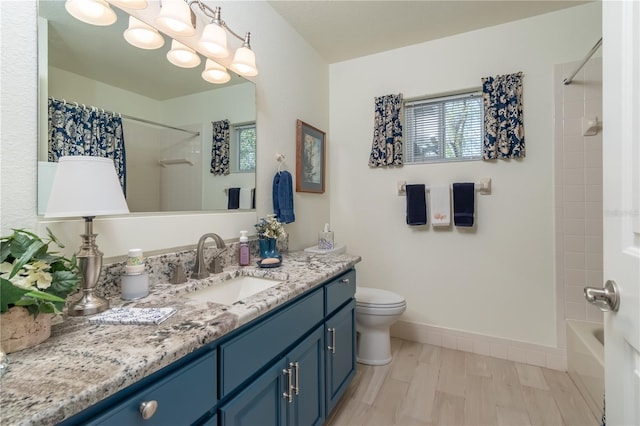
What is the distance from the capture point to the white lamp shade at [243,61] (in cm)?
156

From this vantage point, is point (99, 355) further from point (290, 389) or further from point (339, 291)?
point (339, 291)

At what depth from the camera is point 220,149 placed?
5.27 feet

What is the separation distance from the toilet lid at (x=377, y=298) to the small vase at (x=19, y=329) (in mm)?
1716

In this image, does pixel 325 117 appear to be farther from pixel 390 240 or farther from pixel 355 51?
pixel 390 240

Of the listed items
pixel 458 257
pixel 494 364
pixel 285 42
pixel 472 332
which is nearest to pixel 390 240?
pixel 458 257

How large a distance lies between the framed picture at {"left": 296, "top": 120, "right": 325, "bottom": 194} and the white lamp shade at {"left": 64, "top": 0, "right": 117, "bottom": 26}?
1.34 meters

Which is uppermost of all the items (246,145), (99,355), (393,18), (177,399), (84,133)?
(393,18)

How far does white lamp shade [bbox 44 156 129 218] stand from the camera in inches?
31.2

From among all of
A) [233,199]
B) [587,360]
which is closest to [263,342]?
[233,199]

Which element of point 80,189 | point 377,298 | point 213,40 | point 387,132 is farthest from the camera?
point 387,132

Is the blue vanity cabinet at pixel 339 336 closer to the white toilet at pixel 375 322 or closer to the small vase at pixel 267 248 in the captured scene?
the white toilet at pixel 375 322

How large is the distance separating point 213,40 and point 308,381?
1.65 metres

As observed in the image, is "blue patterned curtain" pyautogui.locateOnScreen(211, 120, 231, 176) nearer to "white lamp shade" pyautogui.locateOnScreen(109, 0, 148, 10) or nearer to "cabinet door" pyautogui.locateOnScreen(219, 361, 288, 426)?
"white lamp shade" pyautogui.locateOnScreen(109, 0, 148, 10)

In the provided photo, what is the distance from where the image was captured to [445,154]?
7.91ft
